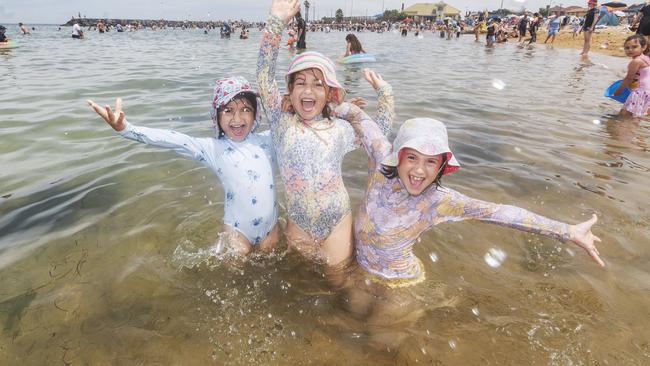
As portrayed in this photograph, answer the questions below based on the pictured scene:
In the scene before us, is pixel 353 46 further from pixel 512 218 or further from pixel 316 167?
pixel 512 218

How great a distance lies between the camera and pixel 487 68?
53.3 feet

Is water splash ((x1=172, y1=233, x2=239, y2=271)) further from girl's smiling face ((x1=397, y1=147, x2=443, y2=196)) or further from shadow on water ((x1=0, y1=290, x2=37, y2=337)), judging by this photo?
girl's smiling face ((x1=397, y1=147, x2=443, y2=196))

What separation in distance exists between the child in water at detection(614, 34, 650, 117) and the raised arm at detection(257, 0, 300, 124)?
891cm

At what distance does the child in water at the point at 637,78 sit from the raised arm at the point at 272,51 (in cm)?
891

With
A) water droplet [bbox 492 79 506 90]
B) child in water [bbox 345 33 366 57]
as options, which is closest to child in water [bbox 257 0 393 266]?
water droplet [bbox 492 79 506 90]

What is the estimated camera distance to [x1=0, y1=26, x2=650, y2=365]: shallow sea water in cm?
275

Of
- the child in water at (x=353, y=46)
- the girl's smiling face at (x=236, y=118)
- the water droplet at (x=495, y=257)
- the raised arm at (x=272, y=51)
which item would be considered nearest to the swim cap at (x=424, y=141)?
the raised arm at (x=272, y=51)

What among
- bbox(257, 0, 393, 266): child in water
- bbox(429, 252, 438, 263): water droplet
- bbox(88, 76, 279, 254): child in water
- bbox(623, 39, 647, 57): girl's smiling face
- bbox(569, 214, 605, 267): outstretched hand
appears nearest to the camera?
bbox(569, 214, 605, 267): outstretched hand

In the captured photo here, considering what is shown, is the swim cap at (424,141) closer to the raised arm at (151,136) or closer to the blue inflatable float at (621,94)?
the raised arm at (151,136)

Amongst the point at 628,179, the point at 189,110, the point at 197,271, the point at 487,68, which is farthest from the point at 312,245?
the point at 487,68

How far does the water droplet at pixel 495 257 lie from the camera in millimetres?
3816

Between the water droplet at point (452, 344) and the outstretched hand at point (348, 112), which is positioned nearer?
the water droplet at point (452, 344)

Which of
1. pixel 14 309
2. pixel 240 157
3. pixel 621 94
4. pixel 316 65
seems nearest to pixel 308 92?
pixel 316 65

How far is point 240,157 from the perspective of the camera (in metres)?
3.50
